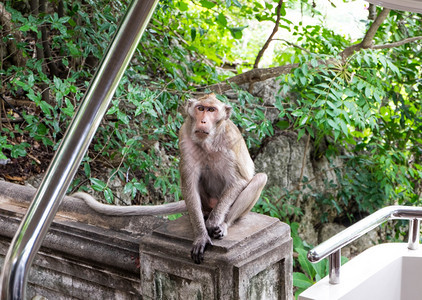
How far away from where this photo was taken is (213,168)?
8.77 feet

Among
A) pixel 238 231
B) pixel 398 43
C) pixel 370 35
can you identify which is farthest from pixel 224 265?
pixel 398 43

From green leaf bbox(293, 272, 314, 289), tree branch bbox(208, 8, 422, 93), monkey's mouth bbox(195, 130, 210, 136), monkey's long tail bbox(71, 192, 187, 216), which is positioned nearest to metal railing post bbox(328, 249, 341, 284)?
monkey's mouth bbox(195, 130, 210, 136)

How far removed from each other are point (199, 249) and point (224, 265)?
12 cm

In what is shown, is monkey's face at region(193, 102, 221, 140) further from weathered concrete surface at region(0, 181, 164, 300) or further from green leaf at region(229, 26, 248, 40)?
green leaf at region(229, 26, 248, 40)

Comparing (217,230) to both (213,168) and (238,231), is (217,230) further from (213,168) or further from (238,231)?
(213,168)

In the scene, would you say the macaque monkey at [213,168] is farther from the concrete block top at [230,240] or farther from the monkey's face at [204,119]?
the concrete block top at [230,240]

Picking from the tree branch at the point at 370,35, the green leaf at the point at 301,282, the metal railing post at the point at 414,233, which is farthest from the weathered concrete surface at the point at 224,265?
the tree branch at the point at 370,35

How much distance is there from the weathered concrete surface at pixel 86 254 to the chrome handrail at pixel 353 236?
0.79m

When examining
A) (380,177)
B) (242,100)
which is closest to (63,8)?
(242,100)

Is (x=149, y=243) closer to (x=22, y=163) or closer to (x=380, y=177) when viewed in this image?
(x=22, y=163)

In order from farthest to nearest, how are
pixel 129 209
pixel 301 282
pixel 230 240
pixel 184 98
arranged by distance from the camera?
pixel 184 98
pixel 301 282
pixel 129 209
pixel 230 240

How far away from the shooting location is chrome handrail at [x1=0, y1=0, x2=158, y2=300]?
765mm

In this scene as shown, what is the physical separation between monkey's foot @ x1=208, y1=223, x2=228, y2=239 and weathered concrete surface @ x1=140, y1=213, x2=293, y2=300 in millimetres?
30

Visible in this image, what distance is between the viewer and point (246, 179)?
2.68m
